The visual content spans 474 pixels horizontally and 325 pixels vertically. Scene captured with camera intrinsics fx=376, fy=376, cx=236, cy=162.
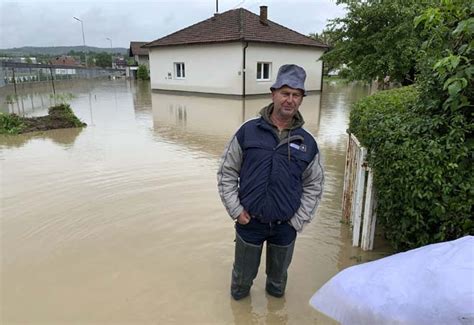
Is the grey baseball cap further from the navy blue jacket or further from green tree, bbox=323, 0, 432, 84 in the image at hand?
green tree, bbox=323, 0, 432, 84

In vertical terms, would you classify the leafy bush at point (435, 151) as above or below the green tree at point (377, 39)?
below

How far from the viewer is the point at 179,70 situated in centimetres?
2406

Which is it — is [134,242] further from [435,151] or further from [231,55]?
[231,55]

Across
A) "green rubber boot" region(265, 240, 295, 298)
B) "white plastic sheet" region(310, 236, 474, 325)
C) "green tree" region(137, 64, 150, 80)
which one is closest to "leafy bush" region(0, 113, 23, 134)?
"green rubber boot" region(265, 240, 295, 298)

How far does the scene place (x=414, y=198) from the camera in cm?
288

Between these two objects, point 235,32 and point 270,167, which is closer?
point 270,167

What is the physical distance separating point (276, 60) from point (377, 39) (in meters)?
13.4

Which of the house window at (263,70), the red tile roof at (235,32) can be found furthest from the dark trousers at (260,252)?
the house window at (263,70)

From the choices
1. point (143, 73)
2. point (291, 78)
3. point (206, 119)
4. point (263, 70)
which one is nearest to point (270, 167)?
point (291, 78)

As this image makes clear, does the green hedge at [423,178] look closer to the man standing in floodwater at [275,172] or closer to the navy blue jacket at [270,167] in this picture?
the man standing in floodwater at [275,172]

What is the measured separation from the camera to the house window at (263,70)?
71.4 ft

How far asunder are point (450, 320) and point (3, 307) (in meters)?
3.29

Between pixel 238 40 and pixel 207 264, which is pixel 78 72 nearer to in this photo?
pixel 238 40

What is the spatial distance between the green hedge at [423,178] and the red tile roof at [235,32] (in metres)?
18.0
